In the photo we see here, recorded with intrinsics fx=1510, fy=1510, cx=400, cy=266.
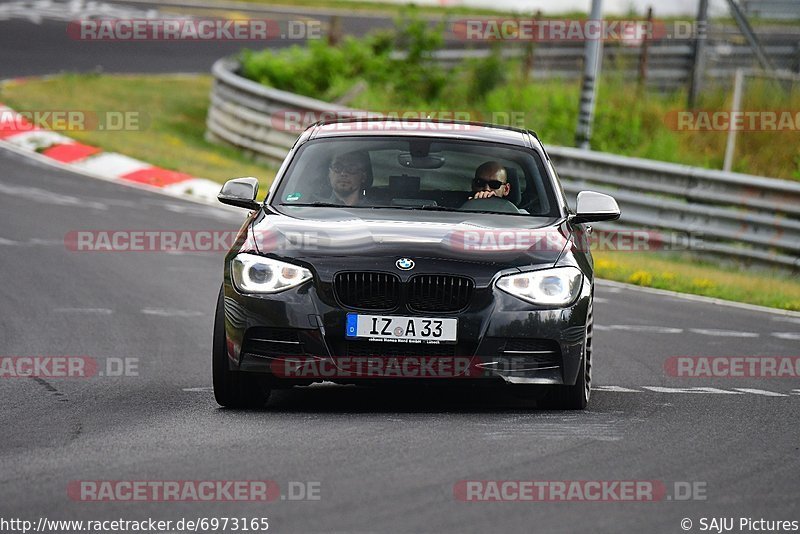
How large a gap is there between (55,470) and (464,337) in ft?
6.99

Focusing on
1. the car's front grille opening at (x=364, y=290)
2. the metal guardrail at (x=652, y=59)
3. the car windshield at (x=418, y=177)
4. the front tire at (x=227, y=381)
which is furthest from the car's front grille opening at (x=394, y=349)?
the metal guardrail at (x=652, y=59)

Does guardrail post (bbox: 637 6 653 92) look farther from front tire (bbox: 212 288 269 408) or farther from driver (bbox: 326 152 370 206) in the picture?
front tire (bbox: 212 288 269 408)

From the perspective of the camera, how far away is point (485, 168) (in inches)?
342

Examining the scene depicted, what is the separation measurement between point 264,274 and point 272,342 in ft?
1.10

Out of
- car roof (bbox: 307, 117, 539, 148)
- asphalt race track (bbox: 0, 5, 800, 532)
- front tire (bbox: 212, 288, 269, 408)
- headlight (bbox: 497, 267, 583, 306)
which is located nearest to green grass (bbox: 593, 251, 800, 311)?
asphalt race track (bbox: 0, 5, 800, 532)

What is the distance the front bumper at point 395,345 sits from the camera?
727 cm

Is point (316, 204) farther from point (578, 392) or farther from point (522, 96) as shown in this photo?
point (522, 96)

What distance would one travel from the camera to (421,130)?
8.97 m

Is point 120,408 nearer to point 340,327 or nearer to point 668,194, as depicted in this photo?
point 340,327

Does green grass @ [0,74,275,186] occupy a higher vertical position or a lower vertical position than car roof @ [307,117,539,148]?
lower

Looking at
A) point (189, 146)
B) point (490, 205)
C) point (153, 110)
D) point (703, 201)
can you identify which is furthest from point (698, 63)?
point (490, 205)

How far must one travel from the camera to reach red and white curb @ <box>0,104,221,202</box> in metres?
19.1

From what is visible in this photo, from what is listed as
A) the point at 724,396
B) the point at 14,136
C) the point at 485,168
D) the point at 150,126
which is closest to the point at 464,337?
the point at 485,168

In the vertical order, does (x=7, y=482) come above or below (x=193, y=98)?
above
